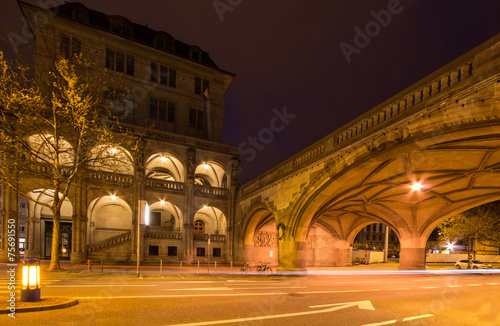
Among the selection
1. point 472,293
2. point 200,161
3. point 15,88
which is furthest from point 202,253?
point 472,293

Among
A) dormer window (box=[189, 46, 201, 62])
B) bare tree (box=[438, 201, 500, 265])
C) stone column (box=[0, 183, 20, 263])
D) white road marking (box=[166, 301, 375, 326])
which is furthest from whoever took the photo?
dormer window (box=[189, 46, 201, 62])

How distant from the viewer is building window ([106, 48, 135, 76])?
30.7 m

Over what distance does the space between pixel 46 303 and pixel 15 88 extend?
13.2 meters

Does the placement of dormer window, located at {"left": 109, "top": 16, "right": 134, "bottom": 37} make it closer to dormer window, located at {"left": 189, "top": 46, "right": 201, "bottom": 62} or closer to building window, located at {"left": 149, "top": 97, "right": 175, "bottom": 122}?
dormer window, located at {"left": 189, "top": 46, "right": 201, "bottom": 62}

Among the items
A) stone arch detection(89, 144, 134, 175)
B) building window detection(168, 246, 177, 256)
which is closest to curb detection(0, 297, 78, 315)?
stone arch detection(89, 144, 134, 175)

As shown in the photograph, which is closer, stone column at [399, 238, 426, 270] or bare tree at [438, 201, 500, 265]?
stone column at [399, 238, 426, 270]

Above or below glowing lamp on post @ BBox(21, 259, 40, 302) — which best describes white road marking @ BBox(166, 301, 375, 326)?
below

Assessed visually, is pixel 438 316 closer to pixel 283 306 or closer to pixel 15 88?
pixel 283 306

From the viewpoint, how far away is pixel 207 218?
35.7 m

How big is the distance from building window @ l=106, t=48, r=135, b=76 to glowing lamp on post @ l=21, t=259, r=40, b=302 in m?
27.5

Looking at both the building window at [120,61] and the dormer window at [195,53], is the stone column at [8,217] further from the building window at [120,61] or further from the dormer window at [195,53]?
the dormer window at [195,53]

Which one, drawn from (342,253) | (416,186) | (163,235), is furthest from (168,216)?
(416,186)

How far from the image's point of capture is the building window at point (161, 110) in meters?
32.5

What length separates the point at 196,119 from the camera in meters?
34.7
